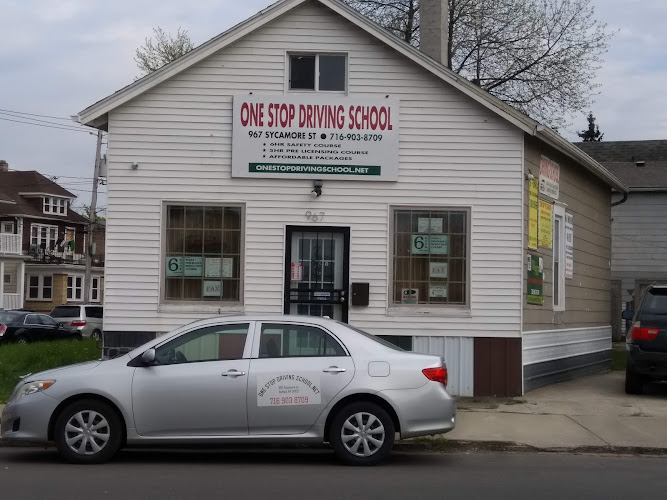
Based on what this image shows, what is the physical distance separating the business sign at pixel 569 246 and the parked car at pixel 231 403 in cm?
893

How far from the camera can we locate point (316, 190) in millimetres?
15344

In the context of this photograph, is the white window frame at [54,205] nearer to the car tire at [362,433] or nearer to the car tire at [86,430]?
the car tire at [86,430]

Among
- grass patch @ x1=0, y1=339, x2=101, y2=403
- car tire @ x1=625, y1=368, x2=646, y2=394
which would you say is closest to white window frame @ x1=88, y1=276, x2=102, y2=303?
grass patch @ x1=0, y1=339, x2=101, y2=403

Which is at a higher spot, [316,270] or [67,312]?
[316,270]

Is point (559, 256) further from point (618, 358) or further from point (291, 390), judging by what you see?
point (291, 390)

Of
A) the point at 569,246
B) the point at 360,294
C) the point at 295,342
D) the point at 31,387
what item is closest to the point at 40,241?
the point at 569,246

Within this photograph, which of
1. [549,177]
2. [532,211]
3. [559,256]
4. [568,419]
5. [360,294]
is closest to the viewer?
[568,419]

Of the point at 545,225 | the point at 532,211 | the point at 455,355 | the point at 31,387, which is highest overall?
the point at 532,211

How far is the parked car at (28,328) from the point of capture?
3497cm

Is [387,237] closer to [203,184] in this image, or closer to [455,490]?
[203,184]

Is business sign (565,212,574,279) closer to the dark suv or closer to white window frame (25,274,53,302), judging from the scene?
the dark suv

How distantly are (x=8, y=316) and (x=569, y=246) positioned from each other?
23623 mm

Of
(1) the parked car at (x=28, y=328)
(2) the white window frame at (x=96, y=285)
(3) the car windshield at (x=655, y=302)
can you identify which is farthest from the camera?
(2) the white window frame at (x=96, y=285)

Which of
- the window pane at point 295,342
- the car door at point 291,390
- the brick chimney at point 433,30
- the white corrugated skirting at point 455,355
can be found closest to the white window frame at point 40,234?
the brick chimney at point 433,30
